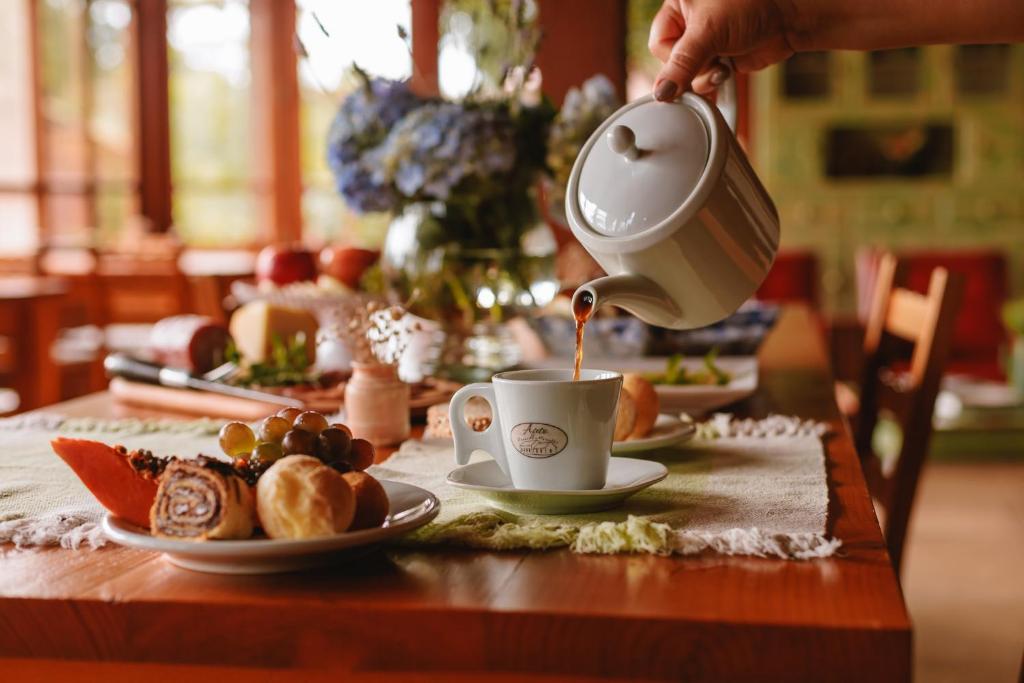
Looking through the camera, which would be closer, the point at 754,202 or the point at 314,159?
the point at 754,202

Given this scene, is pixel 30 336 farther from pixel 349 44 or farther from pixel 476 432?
pixel 476 432

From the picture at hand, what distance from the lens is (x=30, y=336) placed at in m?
3.74

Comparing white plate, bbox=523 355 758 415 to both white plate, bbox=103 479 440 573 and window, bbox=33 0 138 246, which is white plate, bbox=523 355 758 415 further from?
window, bbox=33 0 138 246

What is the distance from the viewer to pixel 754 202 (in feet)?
2.97

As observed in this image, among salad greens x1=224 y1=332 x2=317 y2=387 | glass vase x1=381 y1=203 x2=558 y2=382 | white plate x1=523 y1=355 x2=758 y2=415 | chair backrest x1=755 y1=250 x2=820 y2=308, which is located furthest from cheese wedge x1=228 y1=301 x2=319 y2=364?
chair backrest x1=755 y1=250 x2=820 y2=308

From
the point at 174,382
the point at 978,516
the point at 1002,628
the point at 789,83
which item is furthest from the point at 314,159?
the point at 174,382

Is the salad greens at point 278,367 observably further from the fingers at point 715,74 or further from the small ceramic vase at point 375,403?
the fingers at point 715,74

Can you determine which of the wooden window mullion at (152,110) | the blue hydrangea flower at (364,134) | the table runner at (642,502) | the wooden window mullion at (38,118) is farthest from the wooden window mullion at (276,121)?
the table runner at (642,502)

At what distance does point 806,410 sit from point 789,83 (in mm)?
5859

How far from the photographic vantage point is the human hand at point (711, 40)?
99 cm

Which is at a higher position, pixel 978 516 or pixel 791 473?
pixel 791 473

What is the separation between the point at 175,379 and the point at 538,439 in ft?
2.34

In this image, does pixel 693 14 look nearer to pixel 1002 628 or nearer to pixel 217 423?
pixel 217 423

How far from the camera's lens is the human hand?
0.99 metres
